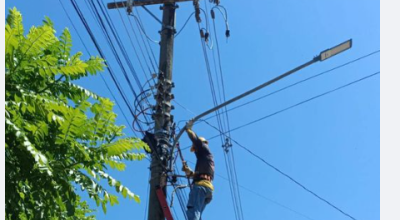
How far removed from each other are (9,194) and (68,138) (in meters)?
0.69

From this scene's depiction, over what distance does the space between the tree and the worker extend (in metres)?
2.92

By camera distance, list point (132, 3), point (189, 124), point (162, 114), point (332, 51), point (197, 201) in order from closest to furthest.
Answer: point (332, 51) → point (197, 201) → point (189, 124) → point (162, 114) → point (132, 3)

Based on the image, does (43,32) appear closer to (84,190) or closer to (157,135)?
(84,190)

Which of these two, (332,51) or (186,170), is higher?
(332,51)

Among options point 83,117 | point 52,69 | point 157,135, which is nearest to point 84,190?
point 83,117

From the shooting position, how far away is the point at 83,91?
6.42 metres

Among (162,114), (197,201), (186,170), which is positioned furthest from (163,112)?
(197,201)

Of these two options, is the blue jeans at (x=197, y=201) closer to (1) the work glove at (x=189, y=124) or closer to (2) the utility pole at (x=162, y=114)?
(2) the utility pole at (x=162, y=114)

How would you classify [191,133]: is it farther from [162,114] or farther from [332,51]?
[332,51]

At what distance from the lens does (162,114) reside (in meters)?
9.73

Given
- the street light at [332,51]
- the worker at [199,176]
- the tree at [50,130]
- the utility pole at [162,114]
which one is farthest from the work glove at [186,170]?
the tree at [50,130]

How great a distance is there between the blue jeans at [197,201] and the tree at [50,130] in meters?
2.87

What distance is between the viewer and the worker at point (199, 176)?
9281mm

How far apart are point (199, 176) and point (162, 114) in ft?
3.49
